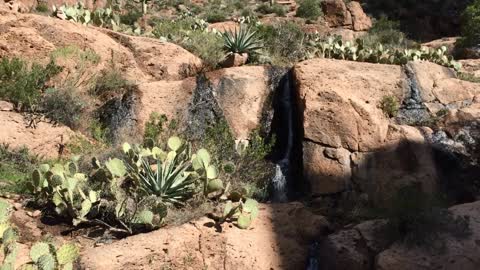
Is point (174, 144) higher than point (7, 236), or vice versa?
point (174, 144)

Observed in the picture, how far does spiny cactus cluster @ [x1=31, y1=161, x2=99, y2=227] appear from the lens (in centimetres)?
600

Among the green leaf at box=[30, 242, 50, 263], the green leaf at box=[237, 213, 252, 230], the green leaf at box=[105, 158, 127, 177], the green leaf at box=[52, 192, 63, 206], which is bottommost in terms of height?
the green leaf at box=[30, 242, 50, 263]

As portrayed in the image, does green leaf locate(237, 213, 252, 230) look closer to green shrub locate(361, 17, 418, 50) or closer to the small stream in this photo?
the small stream

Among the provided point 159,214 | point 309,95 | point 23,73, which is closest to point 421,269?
point 159,214

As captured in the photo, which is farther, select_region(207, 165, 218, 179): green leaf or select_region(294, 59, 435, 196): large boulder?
select_region(294, 59, 435, 196): large boulder

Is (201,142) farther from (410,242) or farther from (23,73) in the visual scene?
(410,242)

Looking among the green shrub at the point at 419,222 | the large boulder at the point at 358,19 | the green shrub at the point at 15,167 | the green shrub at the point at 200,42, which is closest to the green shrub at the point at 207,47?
the green shrub at the point at 200,42

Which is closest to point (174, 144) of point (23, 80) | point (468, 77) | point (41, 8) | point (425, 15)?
point (23, 80)

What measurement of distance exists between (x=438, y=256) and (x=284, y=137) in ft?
14.4

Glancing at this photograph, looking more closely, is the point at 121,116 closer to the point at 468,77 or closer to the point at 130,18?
the point at 468,77

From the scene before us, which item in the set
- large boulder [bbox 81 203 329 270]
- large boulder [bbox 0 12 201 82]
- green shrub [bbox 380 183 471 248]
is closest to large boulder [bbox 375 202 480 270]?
green shrub [bbox 380 183 471 248]

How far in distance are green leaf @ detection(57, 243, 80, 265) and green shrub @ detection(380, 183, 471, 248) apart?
367 cm

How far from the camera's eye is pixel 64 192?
6055 mm

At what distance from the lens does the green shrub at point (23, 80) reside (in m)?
8.93
